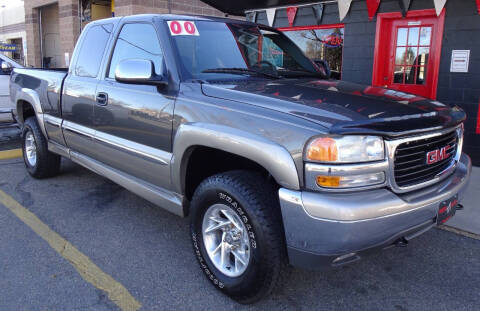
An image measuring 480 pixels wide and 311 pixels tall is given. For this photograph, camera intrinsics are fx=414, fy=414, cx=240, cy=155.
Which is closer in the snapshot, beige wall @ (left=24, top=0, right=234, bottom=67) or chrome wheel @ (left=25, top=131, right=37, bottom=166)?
chrome wheel @ (left=25, top=131, right=37, bottom=166)

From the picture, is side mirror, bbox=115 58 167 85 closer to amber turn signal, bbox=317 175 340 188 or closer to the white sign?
amber turn signal, bbox=317 175 340 188

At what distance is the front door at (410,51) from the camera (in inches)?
252

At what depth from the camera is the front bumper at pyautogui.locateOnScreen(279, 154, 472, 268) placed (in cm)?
216

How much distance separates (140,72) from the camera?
3.03 m

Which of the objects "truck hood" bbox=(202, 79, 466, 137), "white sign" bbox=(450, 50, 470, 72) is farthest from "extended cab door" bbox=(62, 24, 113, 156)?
"white sign" bbox=(450, 50, 470, 72)

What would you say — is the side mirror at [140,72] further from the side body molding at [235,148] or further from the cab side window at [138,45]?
the side body molding at [235,148]

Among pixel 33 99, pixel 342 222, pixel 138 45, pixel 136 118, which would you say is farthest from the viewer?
pixel 33 99

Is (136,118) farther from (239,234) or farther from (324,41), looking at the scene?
(324,41)

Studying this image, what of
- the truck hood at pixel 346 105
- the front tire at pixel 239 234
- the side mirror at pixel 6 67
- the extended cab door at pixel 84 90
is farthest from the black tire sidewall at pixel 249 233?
the side mirror at pixel 6 67

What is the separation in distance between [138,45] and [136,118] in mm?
714

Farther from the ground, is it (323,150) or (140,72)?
(140,72)

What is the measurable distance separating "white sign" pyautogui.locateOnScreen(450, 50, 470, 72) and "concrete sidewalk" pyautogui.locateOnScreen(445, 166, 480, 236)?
207 centimetres

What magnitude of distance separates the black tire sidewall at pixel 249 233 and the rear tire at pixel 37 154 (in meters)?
3.12

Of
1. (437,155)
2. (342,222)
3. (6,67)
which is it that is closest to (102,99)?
(342,222)
